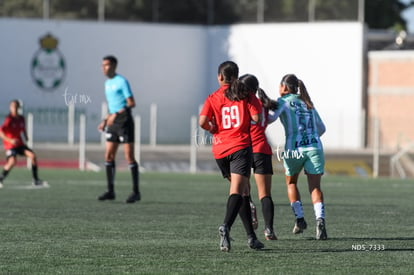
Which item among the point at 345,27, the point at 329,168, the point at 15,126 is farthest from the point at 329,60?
the point at 15,126

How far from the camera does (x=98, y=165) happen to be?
3231 cm

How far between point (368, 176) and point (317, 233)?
19.7 m

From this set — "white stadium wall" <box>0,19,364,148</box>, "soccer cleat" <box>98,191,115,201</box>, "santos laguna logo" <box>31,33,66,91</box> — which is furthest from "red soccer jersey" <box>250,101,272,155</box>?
"santos laguna logo" <box>31,33,66,91</box>

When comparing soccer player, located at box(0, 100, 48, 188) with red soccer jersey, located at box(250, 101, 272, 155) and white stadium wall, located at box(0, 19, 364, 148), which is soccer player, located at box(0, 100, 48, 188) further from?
white stadium wall, located at box(0, 19, 364, 148)

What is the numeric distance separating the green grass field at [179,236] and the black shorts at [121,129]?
100cm

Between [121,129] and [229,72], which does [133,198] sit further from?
[229,72]

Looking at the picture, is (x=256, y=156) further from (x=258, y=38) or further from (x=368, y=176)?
(x=258, y=38)

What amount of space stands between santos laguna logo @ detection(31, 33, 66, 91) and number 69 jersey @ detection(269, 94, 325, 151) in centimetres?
3493

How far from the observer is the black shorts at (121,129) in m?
16.4

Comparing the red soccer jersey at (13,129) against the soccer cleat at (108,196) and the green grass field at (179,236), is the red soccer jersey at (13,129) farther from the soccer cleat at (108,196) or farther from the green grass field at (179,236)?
the soccer cleat at (108,196)

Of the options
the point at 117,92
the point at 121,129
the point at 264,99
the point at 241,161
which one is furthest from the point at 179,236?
the point at 117,92

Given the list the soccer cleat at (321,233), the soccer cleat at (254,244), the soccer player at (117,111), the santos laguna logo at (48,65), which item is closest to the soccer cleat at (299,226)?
the soccer cleat at (321,233)

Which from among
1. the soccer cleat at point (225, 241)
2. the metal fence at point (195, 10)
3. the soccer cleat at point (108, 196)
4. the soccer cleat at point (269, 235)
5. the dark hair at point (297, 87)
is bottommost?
the soccer cleat at point (108, 196)

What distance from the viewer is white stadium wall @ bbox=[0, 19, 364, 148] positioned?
45.3m
